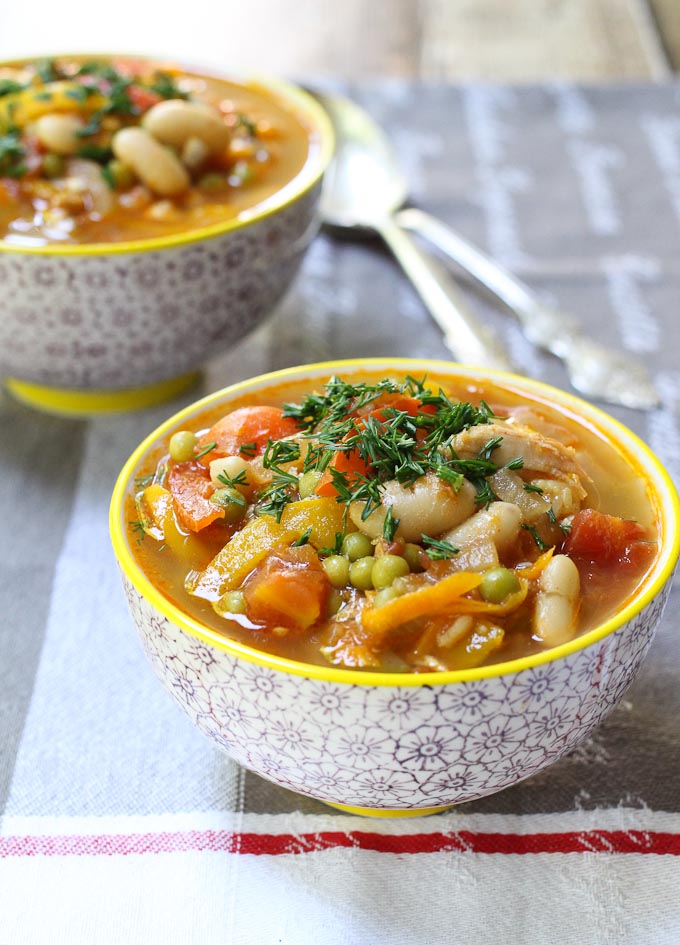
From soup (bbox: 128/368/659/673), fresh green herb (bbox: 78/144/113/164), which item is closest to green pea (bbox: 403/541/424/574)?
soup (bbox: 128/368/659/673)

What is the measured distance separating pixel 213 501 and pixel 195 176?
111 cm

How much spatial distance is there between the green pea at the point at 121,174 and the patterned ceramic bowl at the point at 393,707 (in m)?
1.09

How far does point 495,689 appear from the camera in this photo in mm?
1249

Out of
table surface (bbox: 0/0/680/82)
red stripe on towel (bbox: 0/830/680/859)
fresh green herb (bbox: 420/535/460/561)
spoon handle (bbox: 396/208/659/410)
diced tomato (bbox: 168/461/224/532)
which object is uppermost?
fresh green herb (bbox: 420/535/460/561)

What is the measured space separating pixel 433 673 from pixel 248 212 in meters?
1.30

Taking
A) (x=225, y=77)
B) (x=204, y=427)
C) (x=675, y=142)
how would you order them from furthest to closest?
(x=675, y=142)
(x=225, y=77)
(x=204, y=427)

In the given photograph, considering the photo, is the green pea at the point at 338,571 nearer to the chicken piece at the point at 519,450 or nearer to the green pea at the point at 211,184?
the chicken piece at the point at 519,450

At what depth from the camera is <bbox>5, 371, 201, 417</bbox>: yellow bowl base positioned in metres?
2.44

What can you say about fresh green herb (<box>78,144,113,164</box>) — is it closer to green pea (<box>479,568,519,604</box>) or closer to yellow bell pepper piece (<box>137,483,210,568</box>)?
yellow bell pepper piece (<box>137,483,210,568</box>)

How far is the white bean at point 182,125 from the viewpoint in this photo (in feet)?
7.54

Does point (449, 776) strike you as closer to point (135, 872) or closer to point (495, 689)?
point (495, 689)

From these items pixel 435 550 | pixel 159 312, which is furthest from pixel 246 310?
pixel 435 550

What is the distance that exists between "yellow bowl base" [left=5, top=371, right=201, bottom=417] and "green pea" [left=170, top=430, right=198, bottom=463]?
2.60 feet

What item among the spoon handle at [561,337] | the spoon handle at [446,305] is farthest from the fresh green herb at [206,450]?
the spoon handle at [561,337]
